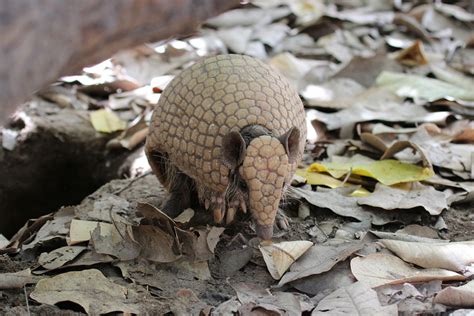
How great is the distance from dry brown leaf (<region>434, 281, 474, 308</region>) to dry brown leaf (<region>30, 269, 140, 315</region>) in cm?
116

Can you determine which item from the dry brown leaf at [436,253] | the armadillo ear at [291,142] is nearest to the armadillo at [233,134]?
the armadillo ear at [291,142]

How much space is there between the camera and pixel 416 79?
5.36 metres

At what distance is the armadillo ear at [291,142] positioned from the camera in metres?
2.96

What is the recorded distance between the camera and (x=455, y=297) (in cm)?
270

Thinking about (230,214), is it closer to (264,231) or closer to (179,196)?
(264,231)

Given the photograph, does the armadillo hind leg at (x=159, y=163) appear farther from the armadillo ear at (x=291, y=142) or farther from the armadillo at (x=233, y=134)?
the armadillo ear at (x=291, y=142)

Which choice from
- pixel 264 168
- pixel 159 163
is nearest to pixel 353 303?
pixel 264 168

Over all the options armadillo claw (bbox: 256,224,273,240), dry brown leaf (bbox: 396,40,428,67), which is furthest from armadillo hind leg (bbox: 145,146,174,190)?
dry brown leaf (bbox: 396,40,428,67)

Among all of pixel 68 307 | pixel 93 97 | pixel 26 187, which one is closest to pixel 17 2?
pixel 68 307

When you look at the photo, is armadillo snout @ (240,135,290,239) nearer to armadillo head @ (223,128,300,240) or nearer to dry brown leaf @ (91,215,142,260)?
armadillo head @ (223,128,300,240)

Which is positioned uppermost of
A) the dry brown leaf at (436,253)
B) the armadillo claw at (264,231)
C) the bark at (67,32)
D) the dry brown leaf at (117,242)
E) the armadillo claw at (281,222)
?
the bark at (67,32)

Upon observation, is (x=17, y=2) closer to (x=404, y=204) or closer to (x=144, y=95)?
(x=404, y=204)

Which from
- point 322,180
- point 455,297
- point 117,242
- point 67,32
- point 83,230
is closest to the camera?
point 67,32

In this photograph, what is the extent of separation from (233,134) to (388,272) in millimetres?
862
